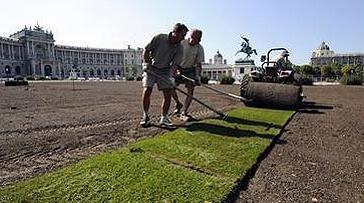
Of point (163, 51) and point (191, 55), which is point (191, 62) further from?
point (163, 51)

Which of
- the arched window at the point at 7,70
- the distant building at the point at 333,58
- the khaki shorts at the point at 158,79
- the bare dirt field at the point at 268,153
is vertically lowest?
the bare dirt field at the point at 268,153

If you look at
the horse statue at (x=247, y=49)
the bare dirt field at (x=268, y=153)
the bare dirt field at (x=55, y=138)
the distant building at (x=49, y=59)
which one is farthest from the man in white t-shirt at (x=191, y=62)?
the distant building at (x=49, y=59)

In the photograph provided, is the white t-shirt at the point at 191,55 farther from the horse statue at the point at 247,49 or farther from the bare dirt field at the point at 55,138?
the horse statue at the point at 247,49

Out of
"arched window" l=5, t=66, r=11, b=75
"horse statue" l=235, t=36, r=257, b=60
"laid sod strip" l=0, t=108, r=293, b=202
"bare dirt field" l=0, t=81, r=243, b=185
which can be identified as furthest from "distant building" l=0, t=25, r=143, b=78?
"laid sod strip" l=0, t=108, r=293, b=202

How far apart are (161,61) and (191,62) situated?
1.51 meters

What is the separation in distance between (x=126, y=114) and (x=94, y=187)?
4.90 meters

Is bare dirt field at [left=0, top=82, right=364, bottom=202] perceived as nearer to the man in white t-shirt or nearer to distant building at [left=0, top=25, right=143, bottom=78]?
the man in white t-shirt

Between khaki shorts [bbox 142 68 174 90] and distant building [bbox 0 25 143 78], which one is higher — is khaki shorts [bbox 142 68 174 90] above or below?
below

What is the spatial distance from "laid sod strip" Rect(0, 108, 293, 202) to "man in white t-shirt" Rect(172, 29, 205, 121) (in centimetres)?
228

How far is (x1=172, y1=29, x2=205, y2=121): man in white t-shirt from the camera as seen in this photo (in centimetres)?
723

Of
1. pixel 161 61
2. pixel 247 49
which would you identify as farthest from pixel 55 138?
pixel 247 49

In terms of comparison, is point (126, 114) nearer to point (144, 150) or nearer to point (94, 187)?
point (144, 150)

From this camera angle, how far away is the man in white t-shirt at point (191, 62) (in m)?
7.23

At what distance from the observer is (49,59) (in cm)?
13675
